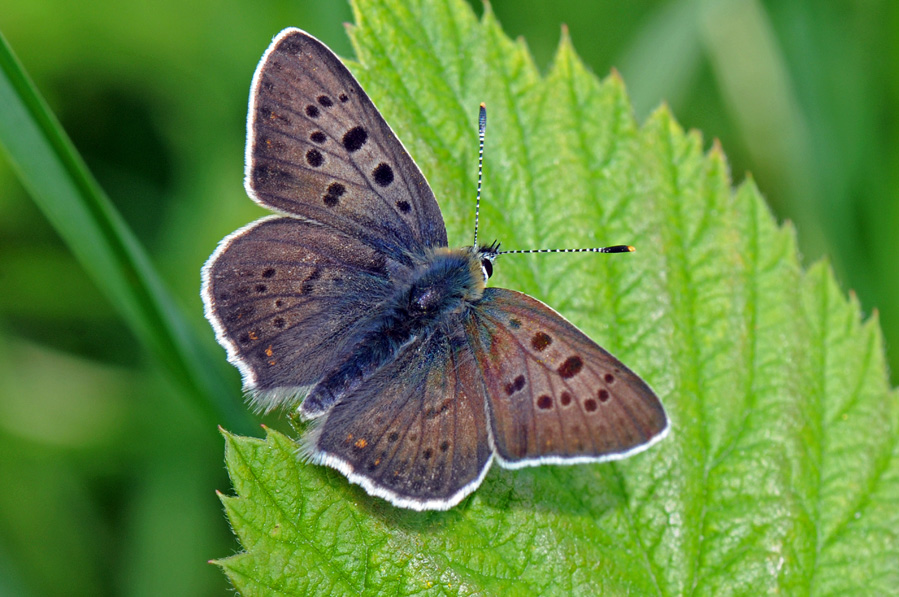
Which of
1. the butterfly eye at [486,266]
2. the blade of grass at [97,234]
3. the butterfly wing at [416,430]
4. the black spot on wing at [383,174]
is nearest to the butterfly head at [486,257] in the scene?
the butterfly eye at [486,266]

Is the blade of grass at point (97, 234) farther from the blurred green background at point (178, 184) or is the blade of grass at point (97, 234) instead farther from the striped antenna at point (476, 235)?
the striped antenna at point (476, 235)

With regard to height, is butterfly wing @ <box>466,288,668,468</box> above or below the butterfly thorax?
below

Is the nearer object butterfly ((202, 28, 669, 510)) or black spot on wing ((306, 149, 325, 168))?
butterfly ((202, 28, 669, 510))

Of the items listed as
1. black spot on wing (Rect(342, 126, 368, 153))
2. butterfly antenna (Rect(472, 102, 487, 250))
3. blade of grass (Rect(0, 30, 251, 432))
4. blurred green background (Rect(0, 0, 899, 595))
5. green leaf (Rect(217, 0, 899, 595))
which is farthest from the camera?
blurred green background (Rect(0, 0, 899, 595))

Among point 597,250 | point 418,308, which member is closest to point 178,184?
point 418,308

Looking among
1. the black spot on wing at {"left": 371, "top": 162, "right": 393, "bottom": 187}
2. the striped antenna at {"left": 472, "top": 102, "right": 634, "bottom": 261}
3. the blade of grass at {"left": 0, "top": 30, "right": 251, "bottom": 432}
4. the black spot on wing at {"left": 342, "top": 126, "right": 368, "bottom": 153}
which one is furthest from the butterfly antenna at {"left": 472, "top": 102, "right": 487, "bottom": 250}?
the blade of grass at {"left": 0, "top": 30, "right": 251, "bottom": 432}

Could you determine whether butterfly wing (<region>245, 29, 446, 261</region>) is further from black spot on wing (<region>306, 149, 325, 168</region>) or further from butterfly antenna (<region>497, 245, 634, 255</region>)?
butterfly antenna (<region>497, 245, 634, 255</region>)

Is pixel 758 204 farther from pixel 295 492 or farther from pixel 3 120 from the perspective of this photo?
pixel 3 120
